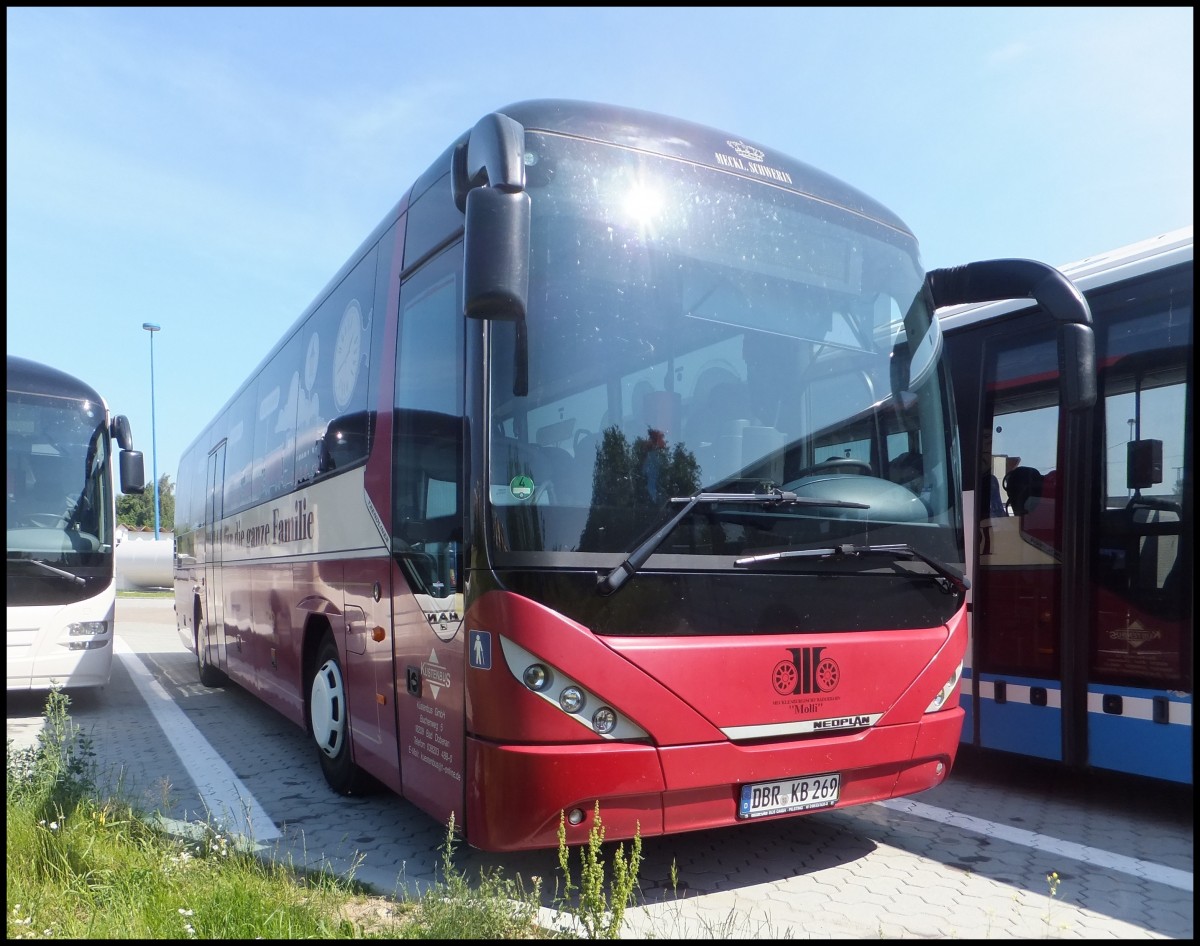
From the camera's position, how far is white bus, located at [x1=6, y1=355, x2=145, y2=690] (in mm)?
9648

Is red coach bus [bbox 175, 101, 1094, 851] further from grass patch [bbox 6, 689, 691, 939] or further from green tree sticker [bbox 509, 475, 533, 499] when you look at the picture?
grass patch [bbox 6, 689, 691, 939]

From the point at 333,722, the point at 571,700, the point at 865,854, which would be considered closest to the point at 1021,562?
the point at 865,854

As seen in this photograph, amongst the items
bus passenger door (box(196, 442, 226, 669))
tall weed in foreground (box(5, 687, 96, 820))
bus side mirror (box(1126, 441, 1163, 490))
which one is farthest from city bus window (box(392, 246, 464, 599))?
bus passenger door (box(196, 442, 226, 669))

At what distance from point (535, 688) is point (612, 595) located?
477 millimetres

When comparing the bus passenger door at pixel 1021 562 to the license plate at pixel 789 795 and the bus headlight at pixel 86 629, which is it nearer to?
the license plate at pixel 789 795

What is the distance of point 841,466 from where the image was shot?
4.44 m

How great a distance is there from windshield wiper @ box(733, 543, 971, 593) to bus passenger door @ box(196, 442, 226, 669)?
27.3 feet

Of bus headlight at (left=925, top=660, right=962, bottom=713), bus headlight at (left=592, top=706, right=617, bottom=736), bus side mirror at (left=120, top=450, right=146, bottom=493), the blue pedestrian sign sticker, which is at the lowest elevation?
bus headlight at (left=925, top=660, right=962, bottom=713)

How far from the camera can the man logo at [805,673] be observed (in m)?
4.26

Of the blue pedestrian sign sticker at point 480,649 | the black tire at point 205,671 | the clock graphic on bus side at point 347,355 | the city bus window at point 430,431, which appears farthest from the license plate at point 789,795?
the black tire at point 205,671

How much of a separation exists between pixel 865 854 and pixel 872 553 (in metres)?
1.70

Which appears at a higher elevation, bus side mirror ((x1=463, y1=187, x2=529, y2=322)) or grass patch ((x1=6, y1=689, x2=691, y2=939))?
bus side mirror ((x1=463, y1=187, x2=529, y2=322))

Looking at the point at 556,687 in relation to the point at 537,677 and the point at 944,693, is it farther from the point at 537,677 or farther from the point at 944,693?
the point at 944,693

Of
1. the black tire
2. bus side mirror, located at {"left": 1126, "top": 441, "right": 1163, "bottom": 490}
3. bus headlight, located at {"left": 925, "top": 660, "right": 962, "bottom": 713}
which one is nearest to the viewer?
bus headlight, located at {"left": 925, "top": 660, "right": 962, "bottom": 713}
